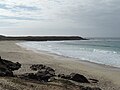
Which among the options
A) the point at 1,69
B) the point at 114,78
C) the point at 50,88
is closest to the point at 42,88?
the point at 50,88

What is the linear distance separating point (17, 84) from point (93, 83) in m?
4.82

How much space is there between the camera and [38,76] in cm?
1294

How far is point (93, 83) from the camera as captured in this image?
13.6 metres

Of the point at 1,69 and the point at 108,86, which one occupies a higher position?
the point at 1,69

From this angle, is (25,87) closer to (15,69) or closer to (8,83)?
(8,83)

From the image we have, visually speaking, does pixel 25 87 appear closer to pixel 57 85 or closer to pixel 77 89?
pixel 57 85

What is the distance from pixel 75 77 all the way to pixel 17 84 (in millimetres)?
4156

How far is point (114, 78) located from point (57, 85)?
239 inches

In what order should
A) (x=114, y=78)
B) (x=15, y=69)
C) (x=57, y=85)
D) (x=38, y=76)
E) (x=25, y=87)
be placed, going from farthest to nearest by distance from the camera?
(x=15, y=69), (x=114, y=78), (x=38, y=76), (x=57, y=85), (x=25, y=87)

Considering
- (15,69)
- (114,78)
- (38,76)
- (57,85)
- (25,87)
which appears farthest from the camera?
(15,69)

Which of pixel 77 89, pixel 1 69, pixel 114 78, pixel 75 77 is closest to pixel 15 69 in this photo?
pixel 1 69

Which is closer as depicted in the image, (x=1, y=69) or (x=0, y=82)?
(x=0, y=82)

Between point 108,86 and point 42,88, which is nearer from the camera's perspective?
point 42,88

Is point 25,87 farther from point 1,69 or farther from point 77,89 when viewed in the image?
point 1,69
